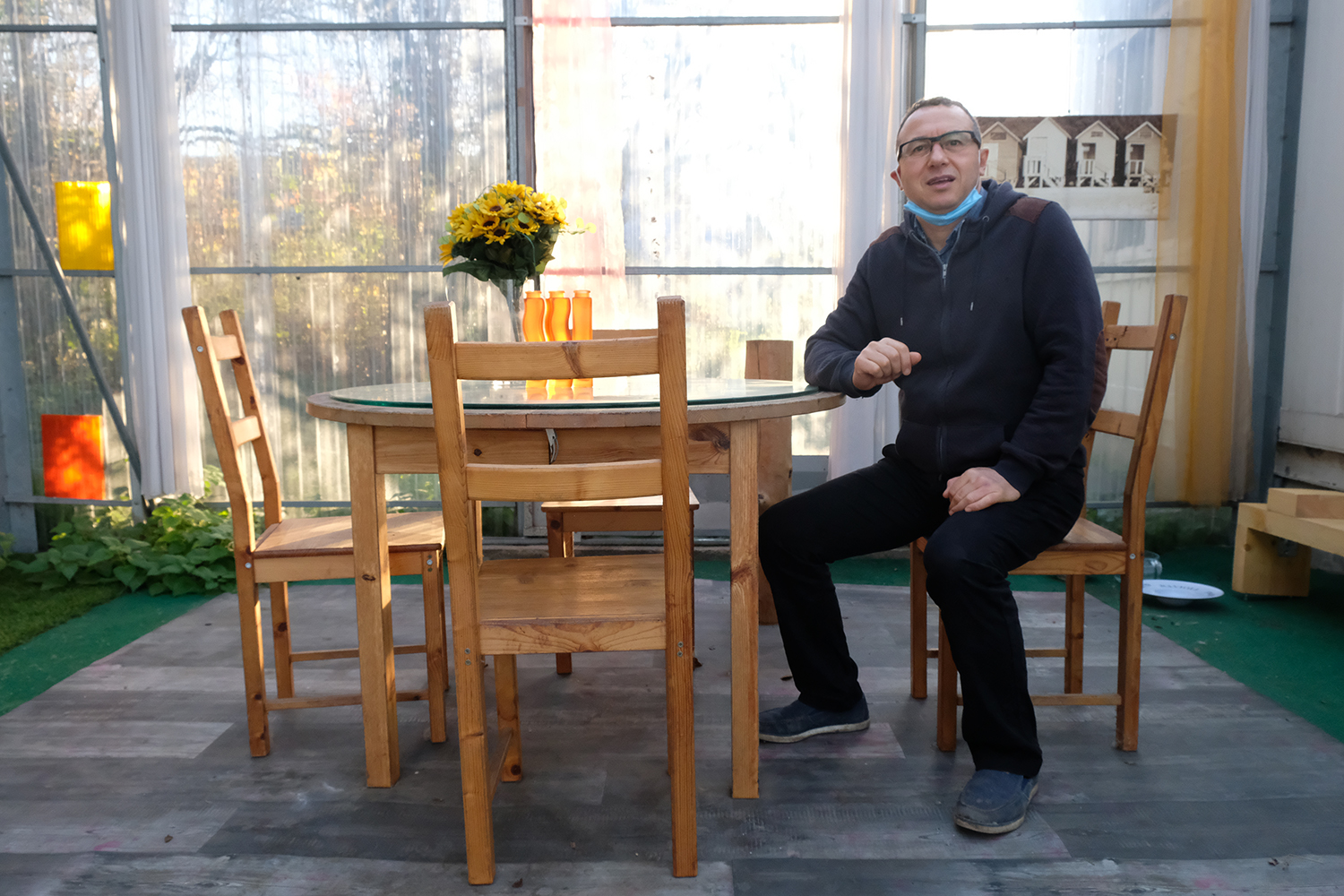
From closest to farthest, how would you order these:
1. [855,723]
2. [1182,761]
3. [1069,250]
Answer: [1069,250]
[1182,761]
[855,723]

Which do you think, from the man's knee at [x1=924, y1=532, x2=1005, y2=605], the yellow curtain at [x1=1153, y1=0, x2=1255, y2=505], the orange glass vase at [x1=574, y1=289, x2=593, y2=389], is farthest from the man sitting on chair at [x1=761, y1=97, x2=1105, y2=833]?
the yellow curtain at [x1=1153, y1=0, x2=1255, y2=505]

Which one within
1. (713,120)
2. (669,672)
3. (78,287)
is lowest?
(669,672)

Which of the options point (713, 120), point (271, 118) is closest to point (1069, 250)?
point (713, 120)

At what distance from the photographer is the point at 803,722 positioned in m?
2.19

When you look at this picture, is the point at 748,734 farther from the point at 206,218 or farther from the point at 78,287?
the point at 78,287

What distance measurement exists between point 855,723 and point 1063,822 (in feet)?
1.69

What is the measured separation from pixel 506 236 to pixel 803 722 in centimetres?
134

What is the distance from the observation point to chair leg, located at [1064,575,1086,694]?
230cm

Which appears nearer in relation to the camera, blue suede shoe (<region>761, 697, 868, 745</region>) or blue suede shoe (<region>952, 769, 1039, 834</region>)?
blue suede shoe (<region>952, 769, 1039, 834</region>)

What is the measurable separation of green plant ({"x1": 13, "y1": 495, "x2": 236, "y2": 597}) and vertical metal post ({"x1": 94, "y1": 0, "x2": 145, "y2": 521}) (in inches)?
8.8

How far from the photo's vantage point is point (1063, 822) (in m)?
1.81

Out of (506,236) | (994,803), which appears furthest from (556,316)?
(994,803)

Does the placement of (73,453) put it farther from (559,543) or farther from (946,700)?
(946,700)

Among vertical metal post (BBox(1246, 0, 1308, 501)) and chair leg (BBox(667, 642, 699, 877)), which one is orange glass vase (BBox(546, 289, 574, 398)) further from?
vertical metal post (BBox(1246, 0, 1308, 501))
